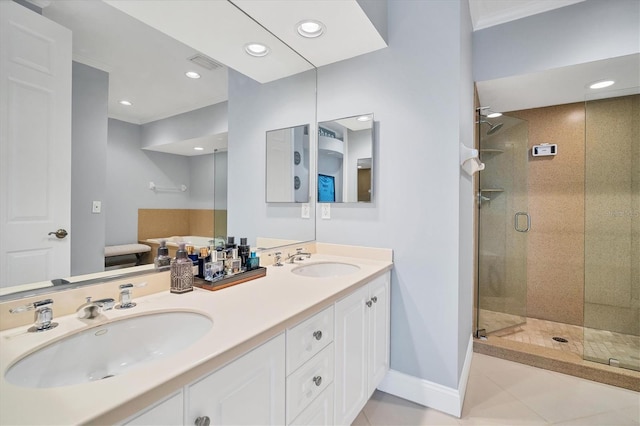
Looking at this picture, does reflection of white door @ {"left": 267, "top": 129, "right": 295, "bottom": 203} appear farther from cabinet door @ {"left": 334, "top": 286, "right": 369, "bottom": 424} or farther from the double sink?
the double sink

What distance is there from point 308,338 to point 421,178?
1208 millimetres

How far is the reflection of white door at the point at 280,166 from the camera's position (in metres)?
1.97

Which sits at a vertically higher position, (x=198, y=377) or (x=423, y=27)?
(x=423, y=27)

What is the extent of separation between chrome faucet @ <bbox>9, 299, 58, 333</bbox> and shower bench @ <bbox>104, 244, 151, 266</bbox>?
0.77 feet

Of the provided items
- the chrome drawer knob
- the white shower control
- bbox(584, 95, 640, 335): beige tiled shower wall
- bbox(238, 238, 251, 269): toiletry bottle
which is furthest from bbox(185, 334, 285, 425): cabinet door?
the white shower control

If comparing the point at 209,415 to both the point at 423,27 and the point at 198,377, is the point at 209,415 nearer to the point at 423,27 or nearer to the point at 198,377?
the point at 198,377

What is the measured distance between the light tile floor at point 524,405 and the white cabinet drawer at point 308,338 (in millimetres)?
844

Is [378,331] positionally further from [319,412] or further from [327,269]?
[319,412]

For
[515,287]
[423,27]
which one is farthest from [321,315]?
[515,287]

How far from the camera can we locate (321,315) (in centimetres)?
119

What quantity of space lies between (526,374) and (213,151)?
263 centimetres

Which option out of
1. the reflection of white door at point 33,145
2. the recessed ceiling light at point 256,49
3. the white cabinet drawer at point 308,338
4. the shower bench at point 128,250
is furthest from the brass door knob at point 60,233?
the recessed ceiling light at point 256,49

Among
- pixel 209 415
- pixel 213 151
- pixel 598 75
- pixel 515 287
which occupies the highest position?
pixel 598 75

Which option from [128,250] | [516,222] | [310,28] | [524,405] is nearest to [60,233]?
[128,250]
